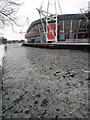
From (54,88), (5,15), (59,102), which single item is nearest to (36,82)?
(54,88)

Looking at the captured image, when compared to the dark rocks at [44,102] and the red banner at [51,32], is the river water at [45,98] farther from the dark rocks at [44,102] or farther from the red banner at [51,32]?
the red banner at [51,32]

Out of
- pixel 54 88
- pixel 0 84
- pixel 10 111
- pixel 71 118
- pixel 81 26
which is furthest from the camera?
pixel 81 26

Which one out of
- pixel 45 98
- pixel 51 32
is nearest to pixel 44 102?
pixel 45 98

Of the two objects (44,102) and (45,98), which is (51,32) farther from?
(44,102)

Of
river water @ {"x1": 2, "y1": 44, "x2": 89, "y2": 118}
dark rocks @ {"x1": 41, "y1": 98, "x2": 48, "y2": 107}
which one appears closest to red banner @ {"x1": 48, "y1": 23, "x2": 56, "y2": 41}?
river water @ {"x1": 2, "y1": 44, "x2": 89, "y2": 118}

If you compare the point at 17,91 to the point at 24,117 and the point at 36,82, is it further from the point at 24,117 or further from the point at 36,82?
the point at 24,117

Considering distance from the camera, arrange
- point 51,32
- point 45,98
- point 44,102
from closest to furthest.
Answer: point 44,102 → point 45,98 → point 51,32

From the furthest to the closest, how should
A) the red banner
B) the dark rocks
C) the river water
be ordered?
the red banner < the dark rocks < the river water

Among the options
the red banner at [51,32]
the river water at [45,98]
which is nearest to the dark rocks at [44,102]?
the river water at [45,98]

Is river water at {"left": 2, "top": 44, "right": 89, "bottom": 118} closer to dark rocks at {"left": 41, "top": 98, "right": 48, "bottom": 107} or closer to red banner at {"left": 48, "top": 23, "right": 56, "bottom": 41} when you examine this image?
dark rocks at {"left": 41, "top": 98, "right": 48, "bottom": 107}

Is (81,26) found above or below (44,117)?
above

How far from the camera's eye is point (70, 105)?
592cm

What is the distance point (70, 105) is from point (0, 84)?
445 centimetres

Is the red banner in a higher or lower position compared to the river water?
higher
